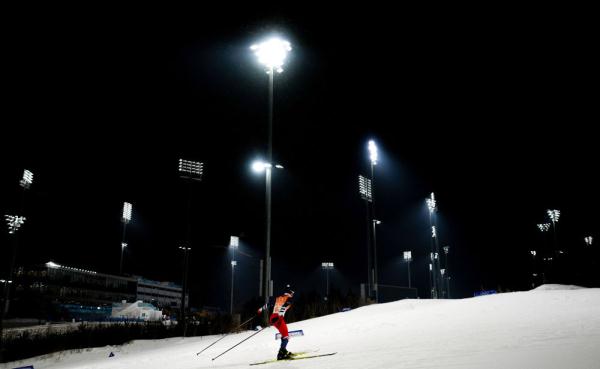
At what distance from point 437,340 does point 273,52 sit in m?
12.8

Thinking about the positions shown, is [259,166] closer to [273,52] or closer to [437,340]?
[273,52]

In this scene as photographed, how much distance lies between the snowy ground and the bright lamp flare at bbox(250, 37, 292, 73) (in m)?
10.4

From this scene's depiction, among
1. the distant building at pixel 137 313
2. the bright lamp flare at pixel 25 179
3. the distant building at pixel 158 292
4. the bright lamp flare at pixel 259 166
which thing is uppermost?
the bright lamp flare at pixel 25 179

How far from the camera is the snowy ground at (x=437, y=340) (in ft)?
23.2

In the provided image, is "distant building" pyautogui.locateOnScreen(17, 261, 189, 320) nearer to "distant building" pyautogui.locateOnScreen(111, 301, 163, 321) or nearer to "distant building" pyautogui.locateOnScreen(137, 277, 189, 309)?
"distant building" pyautogui.locateOnScreen(137, 277, 189, 309)

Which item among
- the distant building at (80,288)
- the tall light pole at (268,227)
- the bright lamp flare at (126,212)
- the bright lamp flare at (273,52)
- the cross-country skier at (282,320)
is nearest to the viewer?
the cross-country skier at (282,320)

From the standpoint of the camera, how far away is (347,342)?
12250 millimetres

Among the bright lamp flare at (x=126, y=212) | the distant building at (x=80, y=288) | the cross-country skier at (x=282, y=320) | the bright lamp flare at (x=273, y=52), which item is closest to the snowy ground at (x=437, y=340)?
the cross-country skier at (x=282, y=320)

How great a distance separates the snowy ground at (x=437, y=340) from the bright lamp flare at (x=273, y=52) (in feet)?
34.0

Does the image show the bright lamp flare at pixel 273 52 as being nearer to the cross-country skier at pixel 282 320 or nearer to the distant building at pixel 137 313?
the cross-country skier at pixel 282 320

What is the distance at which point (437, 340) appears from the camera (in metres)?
10.1

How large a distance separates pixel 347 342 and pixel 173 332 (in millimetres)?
13397

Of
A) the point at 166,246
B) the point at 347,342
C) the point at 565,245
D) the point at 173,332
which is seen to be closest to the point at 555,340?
the point at 347,342

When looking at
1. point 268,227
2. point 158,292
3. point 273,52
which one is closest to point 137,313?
point 268,227
